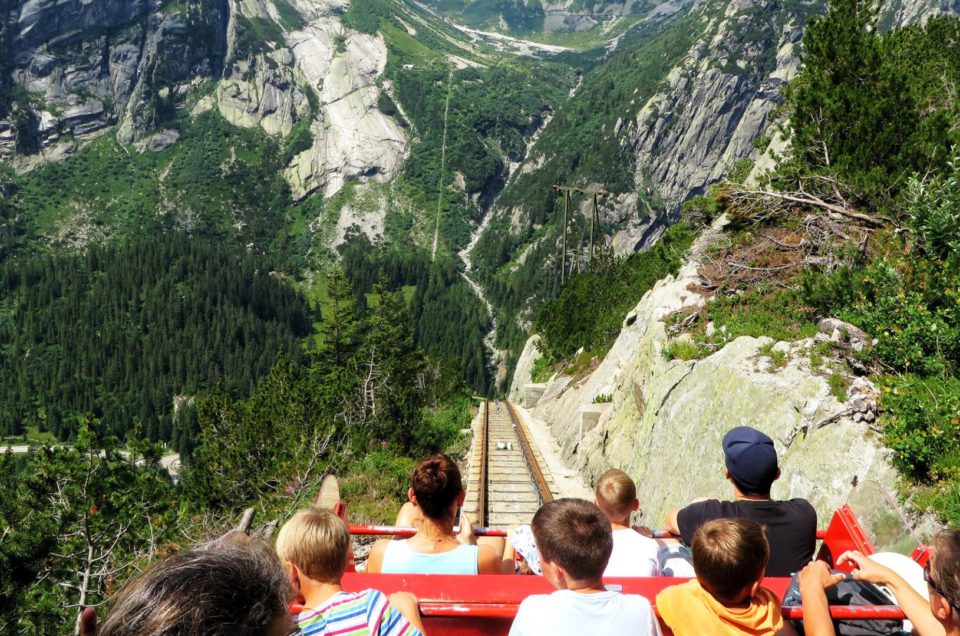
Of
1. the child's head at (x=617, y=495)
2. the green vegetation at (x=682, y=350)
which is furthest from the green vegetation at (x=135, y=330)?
the child's head at (x=617, y=495)

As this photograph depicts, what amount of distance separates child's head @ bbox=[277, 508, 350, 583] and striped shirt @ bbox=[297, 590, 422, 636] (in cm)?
23

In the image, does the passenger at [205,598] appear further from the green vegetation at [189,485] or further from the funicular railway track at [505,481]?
the funicular railway track at [505,481]

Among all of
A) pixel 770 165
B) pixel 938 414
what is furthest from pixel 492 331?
pixel 938 414

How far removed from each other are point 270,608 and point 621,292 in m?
31.3

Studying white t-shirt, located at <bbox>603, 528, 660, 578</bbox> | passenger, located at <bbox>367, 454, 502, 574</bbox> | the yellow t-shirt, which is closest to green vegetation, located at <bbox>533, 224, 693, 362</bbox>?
white t-shirt, located at <bbox>603, 528, 660, 578</bbox>

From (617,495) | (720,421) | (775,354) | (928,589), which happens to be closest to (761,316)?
(775,354)

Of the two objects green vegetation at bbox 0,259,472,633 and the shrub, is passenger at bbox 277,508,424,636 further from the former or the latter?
green vegetation at bbox 0,259,472,633

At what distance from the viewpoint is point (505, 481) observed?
15.6 meters

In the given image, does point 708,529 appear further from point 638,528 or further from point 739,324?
point 739,324

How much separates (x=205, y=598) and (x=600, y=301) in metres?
34.3

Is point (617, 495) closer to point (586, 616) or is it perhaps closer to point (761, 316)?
point (586, 616)

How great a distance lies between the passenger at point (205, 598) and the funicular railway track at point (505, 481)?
9519mm

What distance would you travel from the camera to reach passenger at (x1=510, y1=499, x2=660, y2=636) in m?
2.38

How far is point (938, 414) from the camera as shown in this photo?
18.1ft
